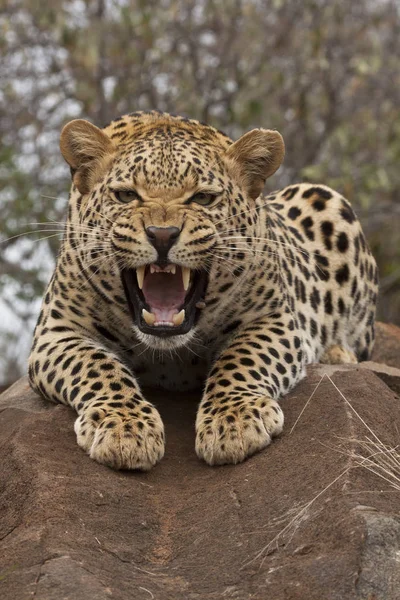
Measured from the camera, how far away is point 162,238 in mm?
5934

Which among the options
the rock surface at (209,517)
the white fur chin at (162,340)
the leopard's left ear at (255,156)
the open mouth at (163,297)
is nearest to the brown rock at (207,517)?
the rock surface at (209,517)

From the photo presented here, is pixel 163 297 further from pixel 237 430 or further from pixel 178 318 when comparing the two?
pixel 237 430

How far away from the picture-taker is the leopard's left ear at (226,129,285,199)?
6879 millimetres

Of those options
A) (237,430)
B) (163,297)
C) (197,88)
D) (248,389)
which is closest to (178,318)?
(163,297)

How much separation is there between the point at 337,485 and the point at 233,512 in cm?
53

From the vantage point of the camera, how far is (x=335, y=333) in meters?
8.96

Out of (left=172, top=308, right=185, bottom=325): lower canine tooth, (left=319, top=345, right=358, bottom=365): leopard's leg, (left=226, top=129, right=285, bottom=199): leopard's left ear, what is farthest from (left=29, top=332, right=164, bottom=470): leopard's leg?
(left=319, top=345, right=358, bottom=365): leopard's leg

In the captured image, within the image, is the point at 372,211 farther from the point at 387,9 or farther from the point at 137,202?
the point at 137,202

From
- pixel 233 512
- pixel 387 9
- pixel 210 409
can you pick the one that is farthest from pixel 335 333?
pixel 387 9

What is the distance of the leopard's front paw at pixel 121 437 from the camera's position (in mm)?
5680

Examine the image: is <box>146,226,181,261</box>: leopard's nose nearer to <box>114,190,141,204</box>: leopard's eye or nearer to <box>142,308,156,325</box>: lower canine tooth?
<box>142,308,156,325</box>: lower canine tooth

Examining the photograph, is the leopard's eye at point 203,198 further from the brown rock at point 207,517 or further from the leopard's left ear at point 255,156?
the brown rock at point 207,517

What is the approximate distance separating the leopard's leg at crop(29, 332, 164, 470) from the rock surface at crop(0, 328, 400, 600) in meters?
0.11

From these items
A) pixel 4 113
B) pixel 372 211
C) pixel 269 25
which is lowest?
pixel 372 211
